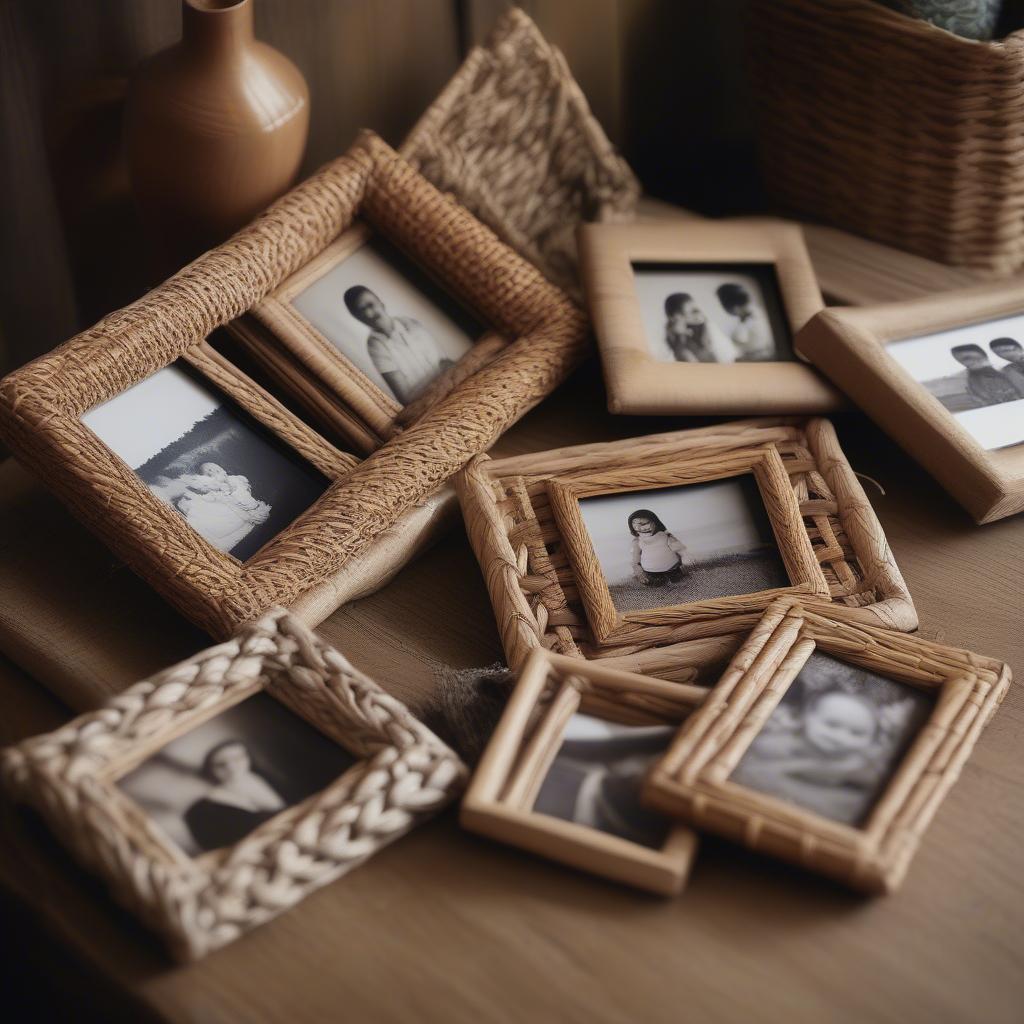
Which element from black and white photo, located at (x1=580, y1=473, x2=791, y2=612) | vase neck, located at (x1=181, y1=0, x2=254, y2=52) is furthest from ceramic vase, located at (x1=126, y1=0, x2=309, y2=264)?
black and white photo, located at (x1=580, y1=473, x2=791, y2=612)

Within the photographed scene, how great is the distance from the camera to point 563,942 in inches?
26.9

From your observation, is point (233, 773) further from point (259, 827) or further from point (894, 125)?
point (894, 125)

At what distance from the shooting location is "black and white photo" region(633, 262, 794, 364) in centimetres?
106

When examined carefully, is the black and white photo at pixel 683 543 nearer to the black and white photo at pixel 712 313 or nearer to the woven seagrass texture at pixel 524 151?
the black and white photo at pixel 712 313

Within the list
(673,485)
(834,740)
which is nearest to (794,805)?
(834,740)

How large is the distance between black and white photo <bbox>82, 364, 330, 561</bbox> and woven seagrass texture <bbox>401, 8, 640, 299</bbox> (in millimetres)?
352

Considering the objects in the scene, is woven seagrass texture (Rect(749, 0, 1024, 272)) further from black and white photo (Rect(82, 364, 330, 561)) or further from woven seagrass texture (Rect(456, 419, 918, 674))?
black and white photo (Rect(82, 364, 330, 561))

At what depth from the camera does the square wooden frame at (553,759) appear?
2.28 ft

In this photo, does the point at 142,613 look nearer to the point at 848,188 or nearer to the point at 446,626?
the point at 446,626

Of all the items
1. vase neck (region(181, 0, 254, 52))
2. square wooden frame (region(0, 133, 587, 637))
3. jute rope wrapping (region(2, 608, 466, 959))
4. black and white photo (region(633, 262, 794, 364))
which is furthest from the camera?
black and white photo (region(633, 262, 794, 364))

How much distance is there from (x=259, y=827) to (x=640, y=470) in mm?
432

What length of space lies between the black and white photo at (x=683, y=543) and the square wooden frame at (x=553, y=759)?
10 cm

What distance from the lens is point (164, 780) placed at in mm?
707

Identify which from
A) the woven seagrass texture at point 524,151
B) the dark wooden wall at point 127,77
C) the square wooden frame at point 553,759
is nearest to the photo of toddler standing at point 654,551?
the square wooden frame at point 553,759
